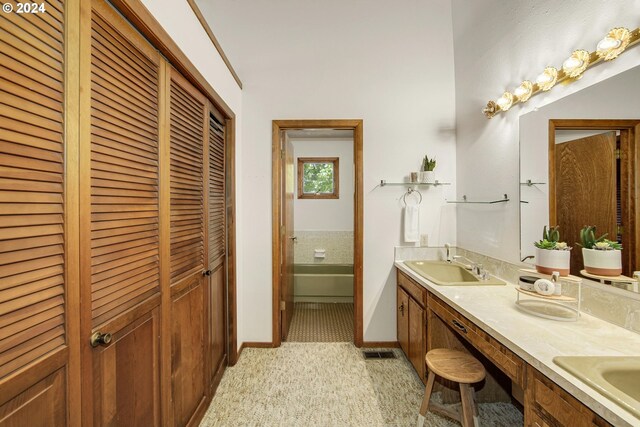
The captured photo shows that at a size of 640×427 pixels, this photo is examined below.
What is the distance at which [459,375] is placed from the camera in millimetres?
1370

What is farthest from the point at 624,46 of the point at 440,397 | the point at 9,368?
the point at 9,368

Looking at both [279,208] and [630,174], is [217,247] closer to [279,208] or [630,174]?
[279,208]

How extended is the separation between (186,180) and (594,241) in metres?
2.17

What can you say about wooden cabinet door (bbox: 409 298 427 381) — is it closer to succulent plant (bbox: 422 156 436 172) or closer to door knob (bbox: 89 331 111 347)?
succulent plant (bbox: 422 156 436 172)

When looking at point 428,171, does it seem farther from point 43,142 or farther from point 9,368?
point 9,368

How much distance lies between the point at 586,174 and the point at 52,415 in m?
2.33

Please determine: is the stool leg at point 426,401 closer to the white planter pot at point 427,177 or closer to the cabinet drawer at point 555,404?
the cabinet drawer at point 555,404

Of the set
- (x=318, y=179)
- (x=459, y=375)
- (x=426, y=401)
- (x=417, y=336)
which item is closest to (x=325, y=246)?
(x=318, y=179)

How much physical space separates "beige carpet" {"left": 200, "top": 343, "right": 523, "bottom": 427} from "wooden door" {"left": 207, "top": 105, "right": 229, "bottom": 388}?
0.23 m

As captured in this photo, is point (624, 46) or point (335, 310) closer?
point (624, 46)

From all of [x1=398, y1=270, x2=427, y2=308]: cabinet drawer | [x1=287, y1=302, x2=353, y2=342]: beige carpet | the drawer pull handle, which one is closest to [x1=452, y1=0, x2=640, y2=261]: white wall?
[x1=398, y1=270, x2=427, y2=308]: cabinet drawer

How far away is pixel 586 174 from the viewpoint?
1361 mm

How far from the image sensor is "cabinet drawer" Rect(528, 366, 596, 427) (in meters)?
0.79

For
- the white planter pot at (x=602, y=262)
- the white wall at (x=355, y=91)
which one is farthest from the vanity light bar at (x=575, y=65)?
the white planter pot at (x=602, y=262)
